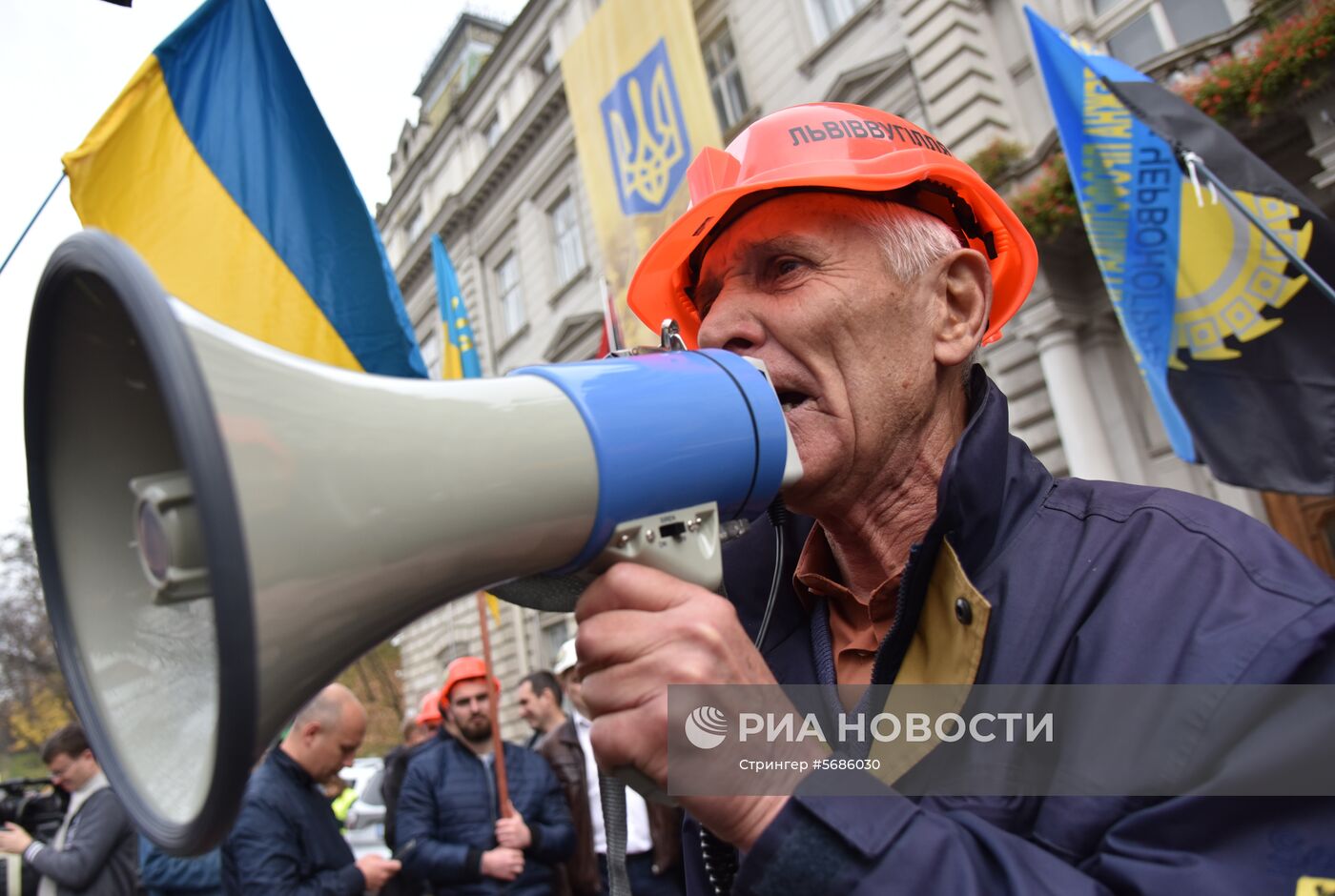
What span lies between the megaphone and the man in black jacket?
13.0 feet

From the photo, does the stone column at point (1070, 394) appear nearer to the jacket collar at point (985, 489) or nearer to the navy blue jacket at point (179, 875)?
the navy blue jacket at point (179, 875)

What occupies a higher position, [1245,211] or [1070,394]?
[1070,394]

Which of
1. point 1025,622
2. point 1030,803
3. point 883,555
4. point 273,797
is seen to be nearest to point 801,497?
point 883,555

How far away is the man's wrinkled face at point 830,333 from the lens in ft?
3.95

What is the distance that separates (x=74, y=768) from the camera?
179 inches

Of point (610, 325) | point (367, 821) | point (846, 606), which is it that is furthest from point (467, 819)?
point (367, 821)

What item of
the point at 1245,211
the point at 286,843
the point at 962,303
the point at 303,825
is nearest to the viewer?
the point at 962,303

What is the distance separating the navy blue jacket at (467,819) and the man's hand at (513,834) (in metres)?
0.08

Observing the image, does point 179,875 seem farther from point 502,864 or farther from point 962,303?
point 962,303

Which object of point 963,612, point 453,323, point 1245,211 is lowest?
point 963,612

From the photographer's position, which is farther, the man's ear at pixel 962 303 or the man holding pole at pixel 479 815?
the man holding pole at pixel 479 815

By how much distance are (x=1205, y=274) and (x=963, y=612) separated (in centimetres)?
378

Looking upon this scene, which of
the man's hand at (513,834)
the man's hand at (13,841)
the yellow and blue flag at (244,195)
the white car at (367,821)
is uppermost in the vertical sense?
the yellow and blue flag at (244,195)

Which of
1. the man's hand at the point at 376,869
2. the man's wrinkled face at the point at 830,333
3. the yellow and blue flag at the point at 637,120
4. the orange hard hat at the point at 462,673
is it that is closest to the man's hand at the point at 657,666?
the man's wrinkled face at the point at 830,333
